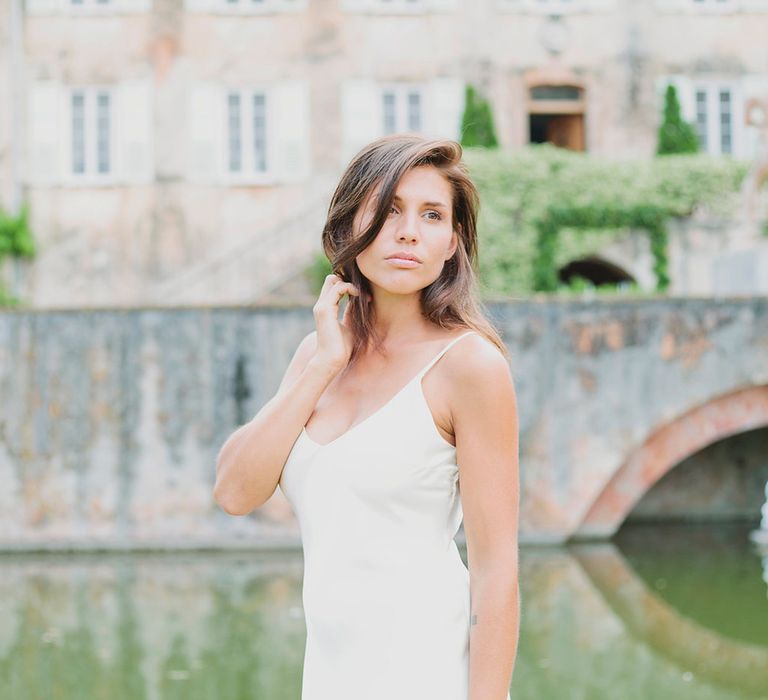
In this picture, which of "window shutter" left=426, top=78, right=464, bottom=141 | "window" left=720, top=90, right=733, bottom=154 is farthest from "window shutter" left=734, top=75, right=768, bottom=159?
"window shutter" left=426, top=78, right=464, bottom=141

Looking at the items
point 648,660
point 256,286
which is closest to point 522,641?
point 648,660

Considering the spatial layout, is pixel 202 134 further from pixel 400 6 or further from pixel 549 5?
pixel 549 5

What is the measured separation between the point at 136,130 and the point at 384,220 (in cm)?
2135

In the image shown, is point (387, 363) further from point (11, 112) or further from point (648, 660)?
point (11, 112)

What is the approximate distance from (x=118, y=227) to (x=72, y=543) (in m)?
10.5

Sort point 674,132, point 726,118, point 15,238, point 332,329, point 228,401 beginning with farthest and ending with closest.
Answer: point 726,118
point 674,132
point 15,238
point 228,401
point 332,329

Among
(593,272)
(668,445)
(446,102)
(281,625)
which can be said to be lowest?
(281,625)

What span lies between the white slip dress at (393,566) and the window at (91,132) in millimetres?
21746

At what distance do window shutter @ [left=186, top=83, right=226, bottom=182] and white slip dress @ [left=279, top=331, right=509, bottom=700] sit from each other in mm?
21214

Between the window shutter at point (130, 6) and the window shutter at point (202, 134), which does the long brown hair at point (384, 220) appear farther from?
the window shutter at point (130, 6)

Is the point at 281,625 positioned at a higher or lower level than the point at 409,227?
lower

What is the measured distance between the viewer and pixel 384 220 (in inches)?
92.2

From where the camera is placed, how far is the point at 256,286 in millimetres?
21438

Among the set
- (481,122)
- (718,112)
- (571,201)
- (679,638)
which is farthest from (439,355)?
(718,112)
